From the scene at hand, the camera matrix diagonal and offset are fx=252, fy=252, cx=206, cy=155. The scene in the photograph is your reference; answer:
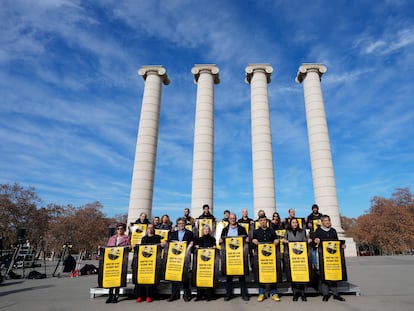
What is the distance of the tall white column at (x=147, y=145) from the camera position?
2633 cm

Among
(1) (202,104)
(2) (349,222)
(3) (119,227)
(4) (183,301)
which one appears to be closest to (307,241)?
(4) (183,301)

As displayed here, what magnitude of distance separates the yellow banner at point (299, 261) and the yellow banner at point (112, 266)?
5358 mm

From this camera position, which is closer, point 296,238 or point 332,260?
point 332,260

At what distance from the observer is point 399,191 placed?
56562 millimetres

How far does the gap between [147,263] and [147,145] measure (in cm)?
2116

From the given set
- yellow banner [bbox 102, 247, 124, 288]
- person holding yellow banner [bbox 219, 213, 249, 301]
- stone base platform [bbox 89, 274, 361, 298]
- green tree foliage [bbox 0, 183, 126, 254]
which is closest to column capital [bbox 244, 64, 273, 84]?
person holding yellow banner [bbox 219, 213, 249, 301]

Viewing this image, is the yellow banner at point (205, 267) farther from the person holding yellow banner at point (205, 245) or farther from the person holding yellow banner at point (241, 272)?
the person holding yellow banner at point (241, 272)

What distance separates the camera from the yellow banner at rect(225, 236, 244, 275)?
7.73m

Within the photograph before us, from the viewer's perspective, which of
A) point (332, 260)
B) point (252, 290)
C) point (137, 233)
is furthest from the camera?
point (137, 233)

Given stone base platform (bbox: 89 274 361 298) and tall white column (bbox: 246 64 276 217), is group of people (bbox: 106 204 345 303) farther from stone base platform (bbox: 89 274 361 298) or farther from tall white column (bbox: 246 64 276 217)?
tall white column (bbox: 246 64 276 217)

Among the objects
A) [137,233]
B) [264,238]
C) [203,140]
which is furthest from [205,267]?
[203,140]

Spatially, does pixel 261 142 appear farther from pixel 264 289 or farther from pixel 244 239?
pixel 264 289

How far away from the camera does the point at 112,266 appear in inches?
314

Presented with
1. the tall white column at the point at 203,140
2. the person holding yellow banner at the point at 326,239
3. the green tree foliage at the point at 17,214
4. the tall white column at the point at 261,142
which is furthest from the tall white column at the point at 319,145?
the green tree foliage at the point at 17,214
